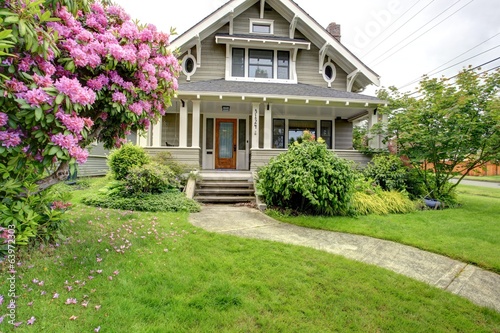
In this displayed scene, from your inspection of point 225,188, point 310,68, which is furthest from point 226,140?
point 310,68

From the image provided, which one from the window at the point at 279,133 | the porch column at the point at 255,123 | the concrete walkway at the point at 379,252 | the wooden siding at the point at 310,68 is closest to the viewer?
the concrete walkway at the point at 379,252

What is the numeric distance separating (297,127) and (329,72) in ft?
10.4

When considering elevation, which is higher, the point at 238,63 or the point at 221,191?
the point at 238,63

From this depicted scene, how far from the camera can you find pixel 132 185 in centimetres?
630

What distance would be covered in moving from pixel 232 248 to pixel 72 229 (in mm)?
2492

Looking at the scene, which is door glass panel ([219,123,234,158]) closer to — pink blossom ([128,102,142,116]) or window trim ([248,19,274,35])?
window trim ([248,19,274,35])

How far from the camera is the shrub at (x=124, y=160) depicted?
286 inches

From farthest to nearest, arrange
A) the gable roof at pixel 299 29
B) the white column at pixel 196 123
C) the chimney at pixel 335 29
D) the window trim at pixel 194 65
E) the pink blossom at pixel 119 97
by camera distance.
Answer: the chimney at pixel 335 29 < the window trim at pixel 194 65 < the gable roof at pixel 299 29 < the white column at pixel 196 123 < the pink blossom at pixel 119 97

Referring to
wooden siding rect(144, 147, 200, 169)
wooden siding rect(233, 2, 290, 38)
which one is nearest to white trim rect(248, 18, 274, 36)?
wooden siding rect(233, 2, 290, 38)

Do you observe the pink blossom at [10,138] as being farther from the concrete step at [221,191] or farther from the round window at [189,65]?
the round window at [189,65]

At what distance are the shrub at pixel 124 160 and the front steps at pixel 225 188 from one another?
190 centimetres

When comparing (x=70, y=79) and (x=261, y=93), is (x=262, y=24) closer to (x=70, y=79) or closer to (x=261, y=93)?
(x=261, y=93)

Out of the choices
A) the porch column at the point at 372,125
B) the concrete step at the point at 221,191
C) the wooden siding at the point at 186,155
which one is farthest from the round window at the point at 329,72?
the concrete step at the point at 221,191

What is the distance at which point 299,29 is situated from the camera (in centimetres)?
1156
